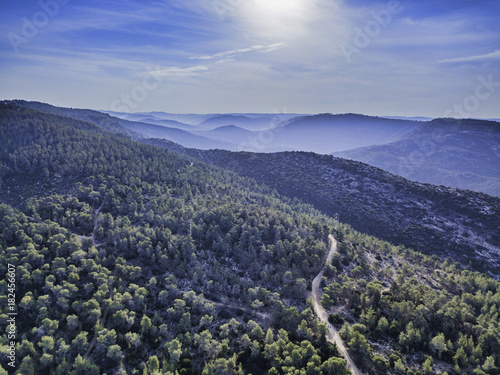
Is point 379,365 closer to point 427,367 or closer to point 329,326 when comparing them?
point 427,367

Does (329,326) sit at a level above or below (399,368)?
below

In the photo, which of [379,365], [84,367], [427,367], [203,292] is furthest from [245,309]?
[427,367]

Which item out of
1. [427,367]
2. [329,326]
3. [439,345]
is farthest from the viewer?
[329,326]

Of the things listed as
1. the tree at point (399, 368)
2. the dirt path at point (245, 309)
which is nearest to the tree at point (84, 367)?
the dirt path at point (245, 309)

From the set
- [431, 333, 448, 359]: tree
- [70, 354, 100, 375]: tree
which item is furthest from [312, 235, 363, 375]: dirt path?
[70, 354, 100, 375]: tree

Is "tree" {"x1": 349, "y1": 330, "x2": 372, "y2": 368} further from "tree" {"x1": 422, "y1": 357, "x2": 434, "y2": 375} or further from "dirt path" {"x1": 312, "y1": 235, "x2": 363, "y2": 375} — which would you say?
"tree" {"x1": 422, "y1": 357, "x2": 434, "y2": 375}

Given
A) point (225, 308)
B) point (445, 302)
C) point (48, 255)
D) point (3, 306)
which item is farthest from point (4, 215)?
point (445, 302)

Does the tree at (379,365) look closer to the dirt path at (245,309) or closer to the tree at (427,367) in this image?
the tree at (427,367)

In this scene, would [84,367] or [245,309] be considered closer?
[84,367]

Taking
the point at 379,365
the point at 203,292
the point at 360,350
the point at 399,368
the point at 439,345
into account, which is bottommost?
the point at 379,365
